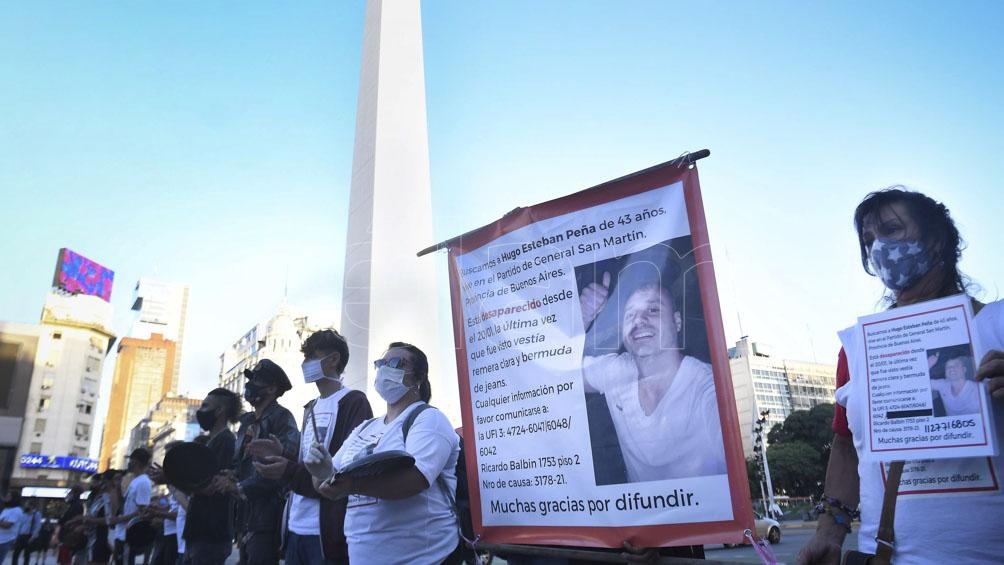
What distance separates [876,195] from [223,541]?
417 centimetres

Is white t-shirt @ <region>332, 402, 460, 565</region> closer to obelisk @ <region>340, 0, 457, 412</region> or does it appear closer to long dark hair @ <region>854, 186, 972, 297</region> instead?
long dark hair @ <region>854, 186, 972, 297</region>

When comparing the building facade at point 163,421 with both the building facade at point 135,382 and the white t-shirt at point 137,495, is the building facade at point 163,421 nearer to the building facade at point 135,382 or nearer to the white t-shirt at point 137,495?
the building facade at point 135,382

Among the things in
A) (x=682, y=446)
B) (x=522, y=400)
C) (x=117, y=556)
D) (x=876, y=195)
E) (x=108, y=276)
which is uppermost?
(x=108, y=276)

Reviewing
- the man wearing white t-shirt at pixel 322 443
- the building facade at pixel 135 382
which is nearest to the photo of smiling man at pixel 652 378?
the man wearing white t-shirt at pixel 322 443

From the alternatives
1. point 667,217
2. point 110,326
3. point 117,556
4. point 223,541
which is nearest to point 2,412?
point 110,326

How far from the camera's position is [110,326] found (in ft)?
216

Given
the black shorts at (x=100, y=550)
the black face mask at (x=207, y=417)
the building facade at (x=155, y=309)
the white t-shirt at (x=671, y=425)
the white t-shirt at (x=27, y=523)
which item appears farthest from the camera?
the building facade at (x=155, y=309)

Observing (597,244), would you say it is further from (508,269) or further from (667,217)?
(508,269)

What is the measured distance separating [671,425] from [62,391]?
70734mm

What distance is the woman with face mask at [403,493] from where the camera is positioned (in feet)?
8.48

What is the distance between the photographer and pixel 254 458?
3.35m

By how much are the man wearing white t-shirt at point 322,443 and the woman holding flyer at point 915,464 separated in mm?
2272

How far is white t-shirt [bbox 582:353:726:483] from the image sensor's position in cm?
215

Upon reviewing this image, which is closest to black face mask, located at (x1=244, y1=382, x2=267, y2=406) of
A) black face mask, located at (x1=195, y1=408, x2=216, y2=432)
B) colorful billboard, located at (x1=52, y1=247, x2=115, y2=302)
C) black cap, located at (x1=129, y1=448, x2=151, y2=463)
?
black face mask, located at (x1=195, y1=408, x2=216, y2=432)
